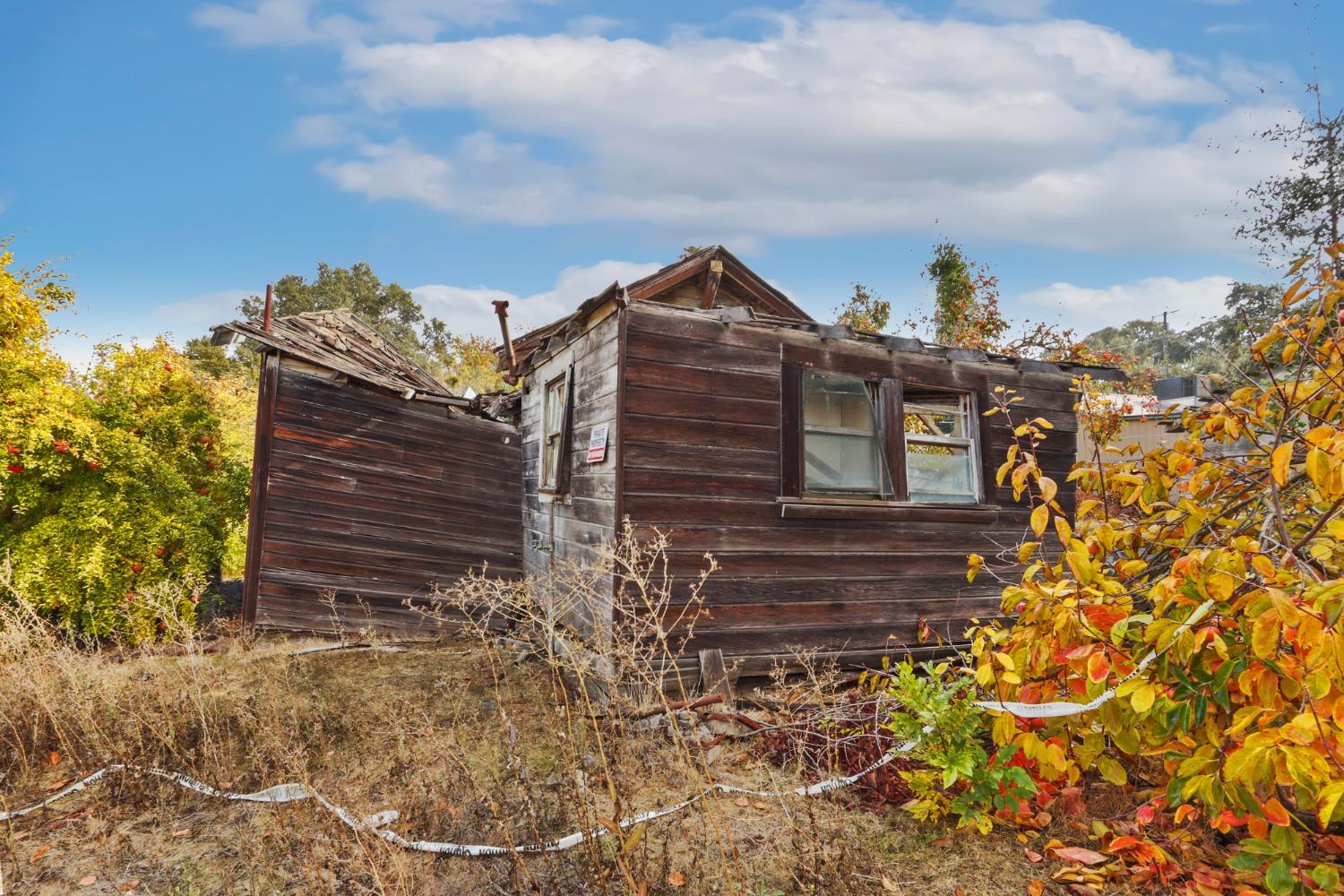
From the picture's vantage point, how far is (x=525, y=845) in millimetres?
3305

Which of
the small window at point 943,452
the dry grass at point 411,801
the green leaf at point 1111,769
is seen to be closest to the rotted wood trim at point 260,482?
the dry grass at point 411,801

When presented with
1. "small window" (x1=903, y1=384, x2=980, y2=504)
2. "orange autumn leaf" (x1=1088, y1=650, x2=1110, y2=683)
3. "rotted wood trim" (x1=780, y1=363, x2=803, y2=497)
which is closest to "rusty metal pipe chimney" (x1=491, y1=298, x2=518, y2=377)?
"rotted wood trim" (x1=780, y1=363, x2=803, y2=497)

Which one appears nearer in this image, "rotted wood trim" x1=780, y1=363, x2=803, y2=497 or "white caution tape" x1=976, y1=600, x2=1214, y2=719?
"white caution tape" x1=976, y1=600, x2=1214, y2=719

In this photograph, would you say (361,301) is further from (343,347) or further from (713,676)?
(713,676)

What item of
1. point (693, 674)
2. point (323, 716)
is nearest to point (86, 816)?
point (323, 716)

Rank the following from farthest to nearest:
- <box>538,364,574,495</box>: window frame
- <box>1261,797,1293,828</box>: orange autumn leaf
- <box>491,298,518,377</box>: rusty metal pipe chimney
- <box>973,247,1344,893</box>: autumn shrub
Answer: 1. <box>491,298,518,377</box>: rusty metal pipe chimney
2. <box>538,364,574,495</box>: window frame
3. <box>1261,797,1293,828</box>: orange autumn leaf
4. <box>973,247,1344,893</box>: autumn shrub

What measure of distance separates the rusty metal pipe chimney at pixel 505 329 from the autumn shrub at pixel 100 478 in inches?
156

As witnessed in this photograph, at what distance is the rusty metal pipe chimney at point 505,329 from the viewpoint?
27.4ft

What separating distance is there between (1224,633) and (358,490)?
26.8 feet

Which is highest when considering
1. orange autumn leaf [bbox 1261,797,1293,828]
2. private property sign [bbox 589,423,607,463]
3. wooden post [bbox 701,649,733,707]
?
private property sign [bbox 589,423,607,463]

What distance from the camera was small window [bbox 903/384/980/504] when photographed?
6629mm

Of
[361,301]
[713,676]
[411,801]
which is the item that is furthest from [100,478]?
[361,301]

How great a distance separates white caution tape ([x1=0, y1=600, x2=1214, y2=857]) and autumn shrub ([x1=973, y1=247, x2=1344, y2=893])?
0.06 meters

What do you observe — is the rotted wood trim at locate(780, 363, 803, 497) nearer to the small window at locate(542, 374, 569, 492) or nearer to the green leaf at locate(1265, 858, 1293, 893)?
the small window at locate(542, 374, 569, 492)
